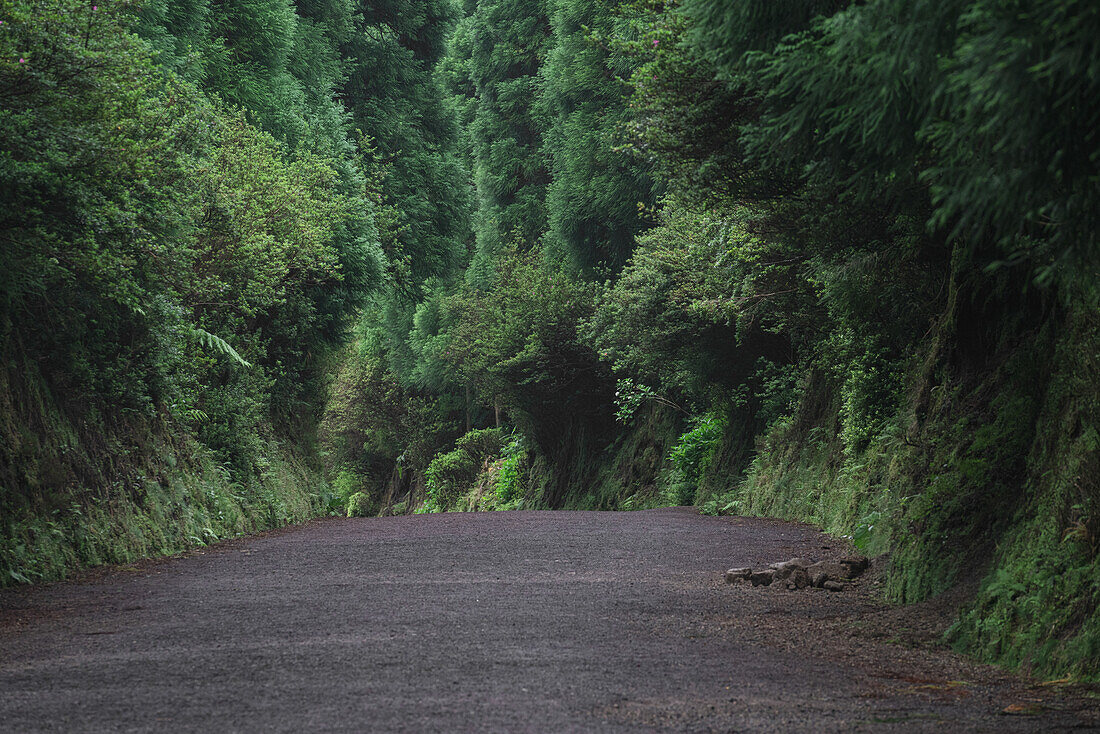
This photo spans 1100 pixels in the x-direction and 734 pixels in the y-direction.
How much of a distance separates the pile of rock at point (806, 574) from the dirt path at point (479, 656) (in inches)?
8.9

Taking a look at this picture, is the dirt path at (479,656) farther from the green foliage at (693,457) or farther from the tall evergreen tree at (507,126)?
the tall evergreen tree at (507,126)

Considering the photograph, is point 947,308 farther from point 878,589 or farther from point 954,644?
point 954,644

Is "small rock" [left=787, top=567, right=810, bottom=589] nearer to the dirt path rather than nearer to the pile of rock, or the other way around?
the pile of rock

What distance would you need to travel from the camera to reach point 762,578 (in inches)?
384

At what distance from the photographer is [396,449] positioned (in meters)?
49.4

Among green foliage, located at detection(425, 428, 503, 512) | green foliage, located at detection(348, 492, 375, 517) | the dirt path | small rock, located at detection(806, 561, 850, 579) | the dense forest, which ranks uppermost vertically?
the dense forest

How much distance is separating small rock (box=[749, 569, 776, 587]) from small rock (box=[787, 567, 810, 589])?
0.16 meters

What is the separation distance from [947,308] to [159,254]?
8.02 meters

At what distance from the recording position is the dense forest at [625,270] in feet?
16.1

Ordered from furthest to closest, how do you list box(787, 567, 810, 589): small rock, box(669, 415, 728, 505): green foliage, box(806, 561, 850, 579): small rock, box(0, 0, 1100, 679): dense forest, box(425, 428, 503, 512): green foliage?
box(425, 428, 503, 512): green foliage < box(669, 415, 728, 505): green foliage < box(806, 561, 850, 579): small rock < box(787, 567, 810, 589): small rock < box(0, 0, 1100, 679): dense forest

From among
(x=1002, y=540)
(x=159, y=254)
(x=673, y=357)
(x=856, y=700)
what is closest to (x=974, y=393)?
(x=1002, y=540)

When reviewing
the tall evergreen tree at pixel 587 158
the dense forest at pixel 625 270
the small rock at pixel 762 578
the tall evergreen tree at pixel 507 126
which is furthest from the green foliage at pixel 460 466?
the small rock at pixel 762 578

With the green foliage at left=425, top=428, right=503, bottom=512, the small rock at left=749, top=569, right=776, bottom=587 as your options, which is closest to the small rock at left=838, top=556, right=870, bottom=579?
the small rock at left=749, top=569, right=776, bottom=587

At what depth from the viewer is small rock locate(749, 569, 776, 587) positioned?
9.73 m
